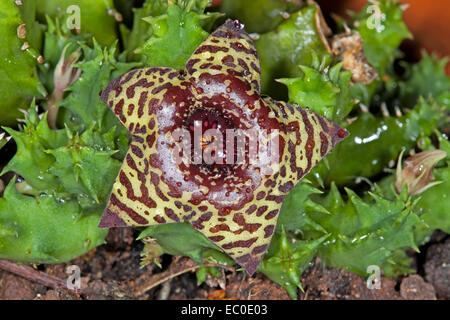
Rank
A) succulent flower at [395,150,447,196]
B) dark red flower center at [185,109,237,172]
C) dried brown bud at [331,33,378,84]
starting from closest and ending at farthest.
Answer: dark red flower center at [185,109,237,172], succulent flower at [395,150,447,196], dried brown bud at [331,33,378,84]

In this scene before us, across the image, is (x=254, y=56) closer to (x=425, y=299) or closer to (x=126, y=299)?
(x=126, y=299)

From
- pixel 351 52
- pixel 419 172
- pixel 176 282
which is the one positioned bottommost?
pixel 176 282

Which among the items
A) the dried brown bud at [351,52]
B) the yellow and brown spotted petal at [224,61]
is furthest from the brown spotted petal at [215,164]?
the dried brown bud at [351,52]

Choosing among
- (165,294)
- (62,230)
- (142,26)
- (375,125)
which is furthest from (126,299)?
(375,125)

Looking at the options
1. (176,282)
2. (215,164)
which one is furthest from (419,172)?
(176,282)

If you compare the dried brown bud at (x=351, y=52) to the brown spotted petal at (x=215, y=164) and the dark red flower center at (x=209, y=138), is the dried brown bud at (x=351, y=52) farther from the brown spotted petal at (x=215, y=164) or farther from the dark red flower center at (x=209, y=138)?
the dark red flower center at (x=209, y=138)

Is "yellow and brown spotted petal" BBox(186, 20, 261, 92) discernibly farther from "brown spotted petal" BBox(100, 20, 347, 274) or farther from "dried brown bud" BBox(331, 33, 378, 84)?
"dried brown bud" BBox(331, 33, 378, 84)

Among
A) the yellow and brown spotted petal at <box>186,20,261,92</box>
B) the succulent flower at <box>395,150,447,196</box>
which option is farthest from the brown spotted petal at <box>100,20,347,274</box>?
the succulent flower at <box>395,150,447,196</box>

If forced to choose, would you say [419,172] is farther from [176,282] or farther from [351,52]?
[176,282]
